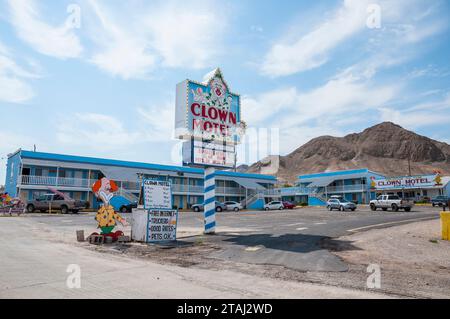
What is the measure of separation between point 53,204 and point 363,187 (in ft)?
164

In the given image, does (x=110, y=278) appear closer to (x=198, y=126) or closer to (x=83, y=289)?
(x=83, y=289)

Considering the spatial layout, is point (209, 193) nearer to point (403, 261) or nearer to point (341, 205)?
point (403, 261)

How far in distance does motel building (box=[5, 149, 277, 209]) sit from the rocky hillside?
108 meters

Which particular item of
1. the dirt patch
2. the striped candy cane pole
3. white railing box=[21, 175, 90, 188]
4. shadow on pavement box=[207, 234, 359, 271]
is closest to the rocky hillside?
white railing box=[21, 175, 90, 188]

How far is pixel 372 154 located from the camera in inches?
6708

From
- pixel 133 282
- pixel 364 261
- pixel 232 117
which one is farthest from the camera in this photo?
pixel 232 117

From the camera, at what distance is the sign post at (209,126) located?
1529 centimetres

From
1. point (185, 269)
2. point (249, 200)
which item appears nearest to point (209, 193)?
point (185, 269)

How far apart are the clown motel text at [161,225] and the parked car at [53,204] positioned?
76.9 feet

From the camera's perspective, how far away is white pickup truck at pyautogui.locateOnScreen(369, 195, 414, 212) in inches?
1435

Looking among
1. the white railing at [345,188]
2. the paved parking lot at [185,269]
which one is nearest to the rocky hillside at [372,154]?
the white railing at [345,188]

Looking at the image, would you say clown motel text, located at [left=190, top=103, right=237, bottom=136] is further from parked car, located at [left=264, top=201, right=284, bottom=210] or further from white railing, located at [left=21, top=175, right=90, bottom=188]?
parked car, located at [left=264, top=201, right=284, bottom=210]

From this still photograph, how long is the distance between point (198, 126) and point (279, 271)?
9.39 m
